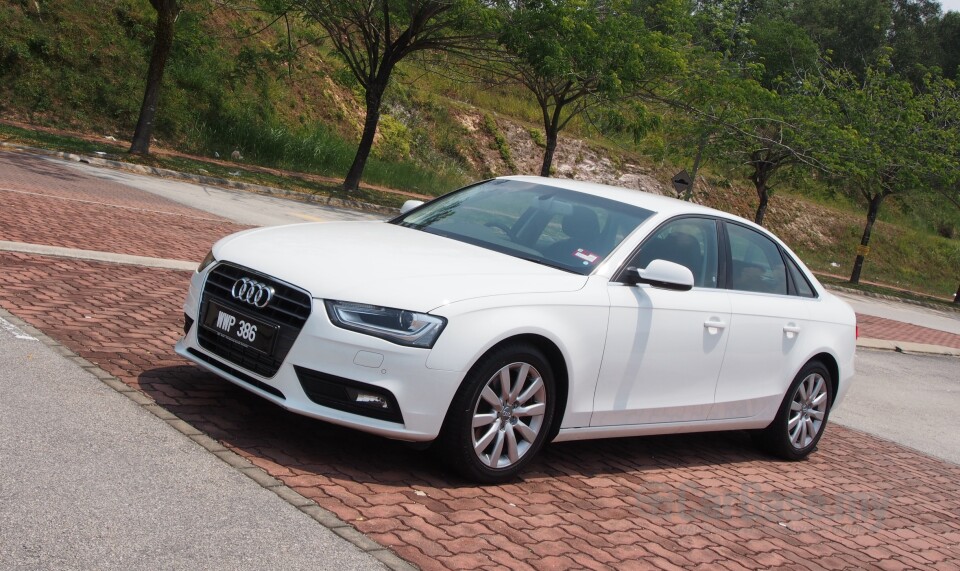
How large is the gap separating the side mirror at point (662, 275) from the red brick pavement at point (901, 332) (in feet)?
42.9

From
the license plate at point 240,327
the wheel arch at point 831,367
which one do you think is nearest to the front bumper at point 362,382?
the license plate at point 240,327

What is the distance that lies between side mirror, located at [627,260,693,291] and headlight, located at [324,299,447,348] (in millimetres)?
1422

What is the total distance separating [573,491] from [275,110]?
31639mm

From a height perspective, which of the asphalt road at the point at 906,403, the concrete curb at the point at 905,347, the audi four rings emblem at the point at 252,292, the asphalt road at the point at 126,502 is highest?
the audi four rings emblem at the point at 252,292

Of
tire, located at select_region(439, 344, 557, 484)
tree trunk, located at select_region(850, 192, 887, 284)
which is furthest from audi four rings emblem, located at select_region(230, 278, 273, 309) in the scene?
tree trunk, located at select_region(850, 192, 887, 284)

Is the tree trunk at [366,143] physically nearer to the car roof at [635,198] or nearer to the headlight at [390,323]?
the car roof at [635,198]

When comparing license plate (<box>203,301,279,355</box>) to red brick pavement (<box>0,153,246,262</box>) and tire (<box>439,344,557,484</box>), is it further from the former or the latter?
red brick pavement (<box>0,153,246,262</box>)

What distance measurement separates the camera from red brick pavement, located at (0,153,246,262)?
11.1 metres

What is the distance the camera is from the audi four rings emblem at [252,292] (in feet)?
17.1

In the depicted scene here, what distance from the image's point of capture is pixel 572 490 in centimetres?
564

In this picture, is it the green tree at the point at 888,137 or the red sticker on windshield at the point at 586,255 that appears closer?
the red sticker on windshield at the point at 586,255

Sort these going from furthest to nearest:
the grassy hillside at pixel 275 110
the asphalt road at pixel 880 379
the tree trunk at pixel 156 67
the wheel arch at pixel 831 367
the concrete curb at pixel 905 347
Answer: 1. the grassy hillside at pixel 275 110
2. the tree trunk at pixel 156 67
3. the concrete curb at pixel 905 347
4. the asphalt road at pixel 880 379
5. the wheel arch at pixel 831 367

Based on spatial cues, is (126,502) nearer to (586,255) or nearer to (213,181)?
(586,255)

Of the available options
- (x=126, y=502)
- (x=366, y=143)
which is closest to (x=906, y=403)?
(x=126, y=502)
